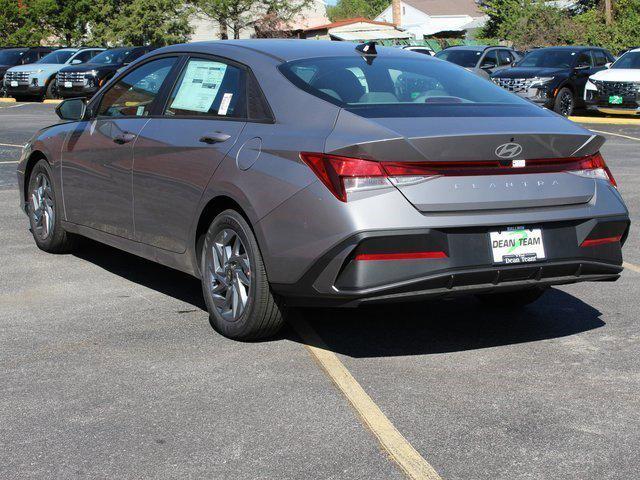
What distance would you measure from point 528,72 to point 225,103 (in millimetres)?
20519

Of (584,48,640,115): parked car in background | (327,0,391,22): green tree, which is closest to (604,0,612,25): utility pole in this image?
(584,48,640,115): parked car in background

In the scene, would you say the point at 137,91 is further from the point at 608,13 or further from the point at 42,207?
the point at 608,13

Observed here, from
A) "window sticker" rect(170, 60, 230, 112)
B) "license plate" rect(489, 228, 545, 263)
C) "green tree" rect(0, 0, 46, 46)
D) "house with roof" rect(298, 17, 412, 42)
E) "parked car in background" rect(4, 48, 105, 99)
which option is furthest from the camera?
"house with roof" rect(298, 17, 412, 42)

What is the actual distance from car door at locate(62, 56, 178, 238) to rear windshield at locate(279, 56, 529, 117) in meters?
1.21

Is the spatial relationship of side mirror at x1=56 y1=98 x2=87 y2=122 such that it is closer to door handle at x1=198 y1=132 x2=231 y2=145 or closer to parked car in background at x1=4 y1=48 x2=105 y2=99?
door handle at x1=198 y1=132 x2=231 y2=145

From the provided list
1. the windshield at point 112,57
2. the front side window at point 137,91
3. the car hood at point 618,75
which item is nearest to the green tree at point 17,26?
the windshield at point 112,57

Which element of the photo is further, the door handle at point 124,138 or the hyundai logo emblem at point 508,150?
the door handle at point 124,138

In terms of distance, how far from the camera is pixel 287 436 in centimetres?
443

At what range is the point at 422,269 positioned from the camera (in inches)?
205

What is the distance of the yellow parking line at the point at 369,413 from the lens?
162 inches

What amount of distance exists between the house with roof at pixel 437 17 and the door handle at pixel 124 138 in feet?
240

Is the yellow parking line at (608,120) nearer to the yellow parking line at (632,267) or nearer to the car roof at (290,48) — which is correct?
the yellow parking line at (632,267)

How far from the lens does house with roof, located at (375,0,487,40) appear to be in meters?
82.8

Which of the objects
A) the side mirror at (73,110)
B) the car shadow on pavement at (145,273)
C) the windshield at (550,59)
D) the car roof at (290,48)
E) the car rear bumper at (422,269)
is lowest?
the windshield at (550,59)
